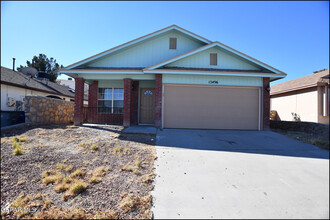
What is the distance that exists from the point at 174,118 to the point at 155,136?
217cm

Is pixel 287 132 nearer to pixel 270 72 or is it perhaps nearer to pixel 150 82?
pixel 270 72

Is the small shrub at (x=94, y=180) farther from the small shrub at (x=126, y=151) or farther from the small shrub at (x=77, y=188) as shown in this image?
the small shrub at (x=126, y=151)

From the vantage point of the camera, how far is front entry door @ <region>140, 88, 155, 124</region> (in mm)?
10289

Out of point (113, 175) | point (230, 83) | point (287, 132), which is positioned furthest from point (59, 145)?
point (230, 83)

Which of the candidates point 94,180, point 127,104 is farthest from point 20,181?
point 127,104

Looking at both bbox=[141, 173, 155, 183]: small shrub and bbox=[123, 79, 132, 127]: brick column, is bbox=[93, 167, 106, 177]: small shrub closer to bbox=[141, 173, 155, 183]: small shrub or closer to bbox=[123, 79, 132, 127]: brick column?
bbox=[141, 173, 155, 183]: small shrub

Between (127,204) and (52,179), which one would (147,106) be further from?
(127,204)

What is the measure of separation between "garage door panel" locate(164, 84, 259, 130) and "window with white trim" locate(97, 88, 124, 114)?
11.8ft

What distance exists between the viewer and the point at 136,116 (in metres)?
10.3

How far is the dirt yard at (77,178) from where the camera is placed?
2553mm

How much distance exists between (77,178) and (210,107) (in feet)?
23.1

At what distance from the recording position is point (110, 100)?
1070 cm

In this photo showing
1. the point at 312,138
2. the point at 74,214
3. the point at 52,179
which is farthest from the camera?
the point at 52,179

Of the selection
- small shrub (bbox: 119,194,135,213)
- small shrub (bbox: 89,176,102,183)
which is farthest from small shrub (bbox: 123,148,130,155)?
small shrub (bbox: 119,194,135,213)
